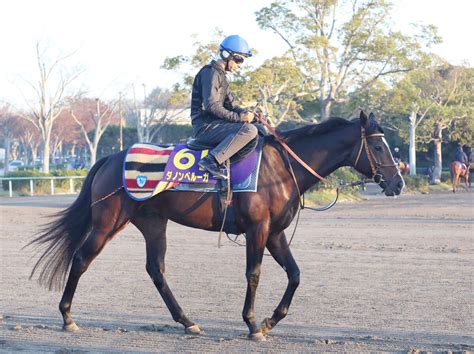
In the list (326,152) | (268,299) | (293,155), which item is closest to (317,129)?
(326,152)

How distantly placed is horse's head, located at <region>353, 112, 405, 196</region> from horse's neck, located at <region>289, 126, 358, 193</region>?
0.35ft

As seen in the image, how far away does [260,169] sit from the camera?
23.1 feet

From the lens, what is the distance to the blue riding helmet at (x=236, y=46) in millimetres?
7203

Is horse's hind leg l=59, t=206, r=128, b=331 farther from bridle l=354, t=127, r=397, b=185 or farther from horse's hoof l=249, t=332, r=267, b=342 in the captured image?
bridle l=354, t=127, r=397, b=185

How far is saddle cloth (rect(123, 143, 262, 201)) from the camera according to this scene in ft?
23.0

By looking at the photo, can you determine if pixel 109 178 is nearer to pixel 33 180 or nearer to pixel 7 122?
pixel 33 180

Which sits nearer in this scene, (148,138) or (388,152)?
(388,152)

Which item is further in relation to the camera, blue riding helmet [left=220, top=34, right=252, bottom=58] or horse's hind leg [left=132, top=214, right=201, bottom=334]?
horse's hind leg [left=132, top=214, right=201, bottom=334]

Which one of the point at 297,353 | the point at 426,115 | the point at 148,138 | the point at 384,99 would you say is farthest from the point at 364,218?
the point at 148,138

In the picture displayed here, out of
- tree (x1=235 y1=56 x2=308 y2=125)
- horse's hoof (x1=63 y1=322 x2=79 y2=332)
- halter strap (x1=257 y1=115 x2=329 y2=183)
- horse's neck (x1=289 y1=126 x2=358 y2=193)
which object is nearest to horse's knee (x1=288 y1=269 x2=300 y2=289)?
horse's neck (x1=289 y1=126 x2=358 y2=193)

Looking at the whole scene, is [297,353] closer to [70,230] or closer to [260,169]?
[260,169]

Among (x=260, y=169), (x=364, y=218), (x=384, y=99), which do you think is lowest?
(x=364, y=218)

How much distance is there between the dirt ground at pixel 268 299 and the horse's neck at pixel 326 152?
1.51 meters

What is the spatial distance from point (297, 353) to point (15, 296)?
14.0 ft
